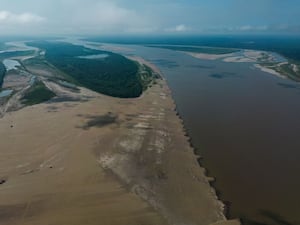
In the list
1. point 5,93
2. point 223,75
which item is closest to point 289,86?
point 223,75

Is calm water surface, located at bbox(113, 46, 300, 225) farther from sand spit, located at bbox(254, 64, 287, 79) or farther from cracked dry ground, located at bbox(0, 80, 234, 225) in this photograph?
sand spit, located at bbox(254, 64, 287, 79)

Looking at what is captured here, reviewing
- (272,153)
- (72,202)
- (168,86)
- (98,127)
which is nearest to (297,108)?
(272,153)

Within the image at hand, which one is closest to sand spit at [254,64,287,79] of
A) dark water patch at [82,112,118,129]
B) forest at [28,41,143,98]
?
forest at [28,41,143,98]

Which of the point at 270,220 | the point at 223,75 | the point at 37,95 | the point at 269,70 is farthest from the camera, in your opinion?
Answer: the point at 269,70

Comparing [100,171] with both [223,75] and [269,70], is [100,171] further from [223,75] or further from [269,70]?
[269,70]

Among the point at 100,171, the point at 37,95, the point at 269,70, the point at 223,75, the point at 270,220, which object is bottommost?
the point at 37,95
